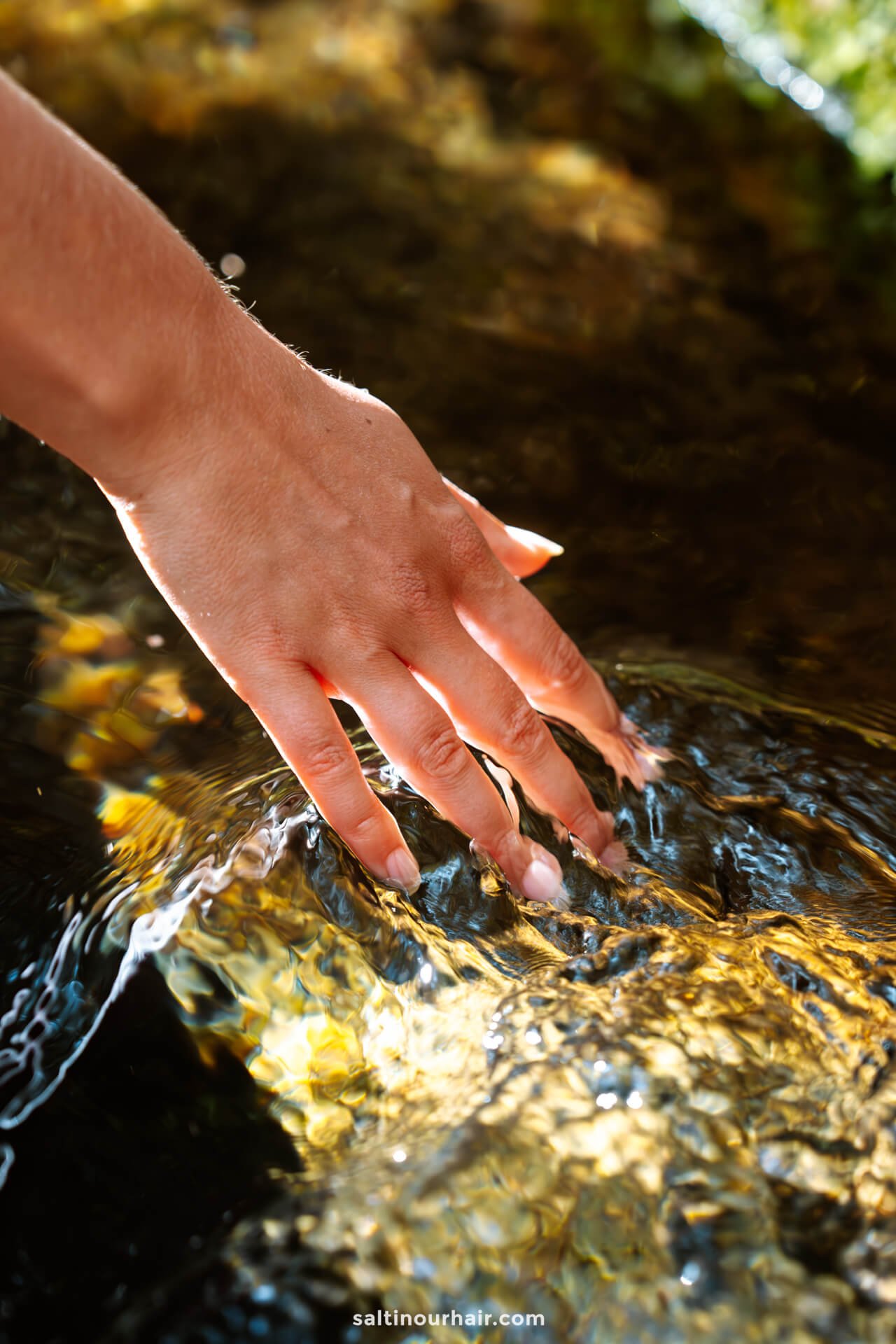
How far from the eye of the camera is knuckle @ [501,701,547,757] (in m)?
1.62

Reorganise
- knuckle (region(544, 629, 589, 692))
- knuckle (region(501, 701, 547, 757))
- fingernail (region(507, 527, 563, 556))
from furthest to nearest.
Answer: fingernail (region(507, 527, 563, 556)), knuckle (region(544, 629, 589, 692)), knuckle (region(501, 701, 547, 757))

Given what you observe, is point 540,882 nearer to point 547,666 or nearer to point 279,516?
point 547,666

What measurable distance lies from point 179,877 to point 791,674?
1279mm

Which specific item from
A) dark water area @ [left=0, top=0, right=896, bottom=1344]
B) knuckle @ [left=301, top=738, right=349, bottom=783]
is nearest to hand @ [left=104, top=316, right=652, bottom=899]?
knuckle @ [left=301, top=738, right=349, bottom=783]

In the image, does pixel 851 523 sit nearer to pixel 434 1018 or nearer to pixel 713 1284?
pixel 434 1018

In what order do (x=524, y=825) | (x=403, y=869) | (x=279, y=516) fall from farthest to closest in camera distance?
(x=524, y=825) → (x=403, y=869) → (x=279, y=516)

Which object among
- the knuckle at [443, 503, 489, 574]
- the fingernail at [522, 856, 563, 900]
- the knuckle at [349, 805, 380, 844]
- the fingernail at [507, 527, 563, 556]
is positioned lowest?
the knuckle at [349, 805, 380, 844]

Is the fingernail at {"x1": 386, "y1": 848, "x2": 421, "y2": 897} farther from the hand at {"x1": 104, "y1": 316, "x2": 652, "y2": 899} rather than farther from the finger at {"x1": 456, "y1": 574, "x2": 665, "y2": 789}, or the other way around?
the finger at {"x1": 456, "y1": 574, "x2": 665, "y2": 789}

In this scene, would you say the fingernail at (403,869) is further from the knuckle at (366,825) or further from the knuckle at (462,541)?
the knuckle at (462,541)

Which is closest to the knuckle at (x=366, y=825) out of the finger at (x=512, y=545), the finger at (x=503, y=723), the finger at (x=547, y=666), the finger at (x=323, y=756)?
the finger at (x=323, y=756)

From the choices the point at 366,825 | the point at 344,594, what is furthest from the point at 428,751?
the point at 344,594

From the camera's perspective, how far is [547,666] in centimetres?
175

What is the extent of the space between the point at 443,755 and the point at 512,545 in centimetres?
50

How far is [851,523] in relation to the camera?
2.40 meters
